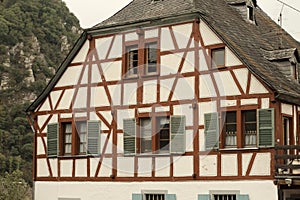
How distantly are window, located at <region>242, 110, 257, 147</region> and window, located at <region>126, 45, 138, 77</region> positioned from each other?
4790 mm

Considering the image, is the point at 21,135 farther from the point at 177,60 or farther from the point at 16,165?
the point at 177,60

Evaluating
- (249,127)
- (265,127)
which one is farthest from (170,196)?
(265,127)

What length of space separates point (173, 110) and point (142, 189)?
117 inches

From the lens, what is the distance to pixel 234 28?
1009 inches

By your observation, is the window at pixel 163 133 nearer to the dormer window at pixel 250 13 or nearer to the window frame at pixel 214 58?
the window frame at pixel 214 58

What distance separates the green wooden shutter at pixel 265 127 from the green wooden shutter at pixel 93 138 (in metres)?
6.68

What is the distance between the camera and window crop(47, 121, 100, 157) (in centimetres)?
2678

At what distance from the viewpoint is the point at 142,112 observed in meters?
25.6

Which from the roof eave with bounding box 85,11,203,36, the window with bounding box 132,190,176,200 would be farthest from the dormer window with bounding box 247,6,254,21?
the window with bounding box 132,190,176,200

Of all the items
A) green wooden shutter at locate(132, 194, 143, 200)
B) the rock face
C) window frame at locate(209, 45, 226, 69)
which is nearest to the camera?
window frame at locate(209, 45, 226, 69)

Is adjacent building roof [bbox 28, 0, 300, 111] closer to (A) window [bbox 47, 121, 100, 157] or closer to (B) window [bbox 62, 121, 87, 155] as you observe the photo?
(A) window [bbox 47, 121, 100, 157]

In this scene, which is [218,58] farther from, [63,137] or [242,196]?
[63,137]

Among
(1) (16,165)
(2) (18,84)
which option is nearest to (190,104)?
(1) (16,165)

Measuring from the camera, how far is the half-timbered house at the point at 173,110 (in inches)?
902
